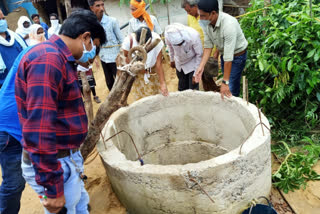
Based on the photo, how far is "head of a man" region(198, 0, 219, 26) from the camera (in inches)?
106

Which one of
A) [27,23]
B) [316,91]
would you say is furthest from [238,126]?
[27,23]

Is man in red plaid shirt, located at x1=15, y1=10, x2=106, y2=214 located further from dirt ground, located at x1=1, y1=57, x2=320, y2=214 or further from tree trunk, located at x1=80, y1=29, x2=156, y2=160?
dirt ground, located at x1=1, y1=57, x2=320, y2=214

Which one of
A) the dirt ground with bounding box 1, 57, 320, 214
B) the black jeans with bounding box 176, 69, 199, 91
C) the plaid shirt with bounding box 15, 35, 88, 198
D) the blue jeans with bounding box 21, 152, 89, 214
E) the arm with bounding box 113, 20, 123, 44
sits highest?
the plaid shirt with bounding box 15, 35, 88, 198

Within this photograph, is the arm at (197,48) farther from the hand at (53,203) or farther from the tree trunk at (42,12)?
the tree trunk at (42,12)

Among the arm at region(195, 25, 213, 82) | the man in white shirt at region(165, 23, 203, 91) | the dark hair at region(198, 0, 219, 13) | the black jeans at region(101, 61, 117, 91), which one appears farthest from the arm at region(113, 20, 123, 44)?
the dark hair at region(198, 0, 219, 13)

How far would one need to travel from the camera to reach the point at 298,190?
2.82 metres

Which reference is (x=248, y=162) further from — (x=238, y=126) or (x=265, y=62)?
(x=265, y=62)

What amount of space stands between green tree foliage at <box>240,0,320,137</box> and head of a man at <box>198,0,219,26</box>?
2.95 feet

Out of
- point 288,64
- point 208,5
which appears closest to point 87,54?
point 208,5

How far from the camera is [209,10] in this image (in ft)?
8.96

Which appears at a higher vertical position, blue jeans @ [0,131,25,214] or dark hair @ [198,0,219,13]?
dark hair @ [198,0,219,13]

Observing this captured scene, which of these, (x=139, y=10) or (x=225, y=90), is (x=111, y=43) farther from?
(x=225, y=90)

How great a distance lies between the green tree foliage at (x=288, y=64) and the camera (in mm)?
3103

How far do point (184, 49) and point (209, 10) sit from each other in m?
0.78
